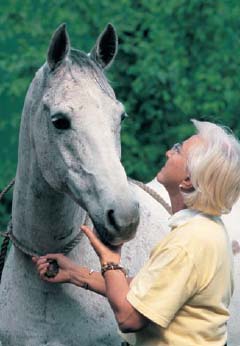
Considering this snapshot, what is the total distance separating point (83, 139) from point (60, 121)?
4.0 inches

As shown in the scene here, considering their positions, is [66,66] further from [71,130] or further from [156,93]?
[156,93]

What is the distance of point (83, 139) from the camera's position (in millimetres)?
3365

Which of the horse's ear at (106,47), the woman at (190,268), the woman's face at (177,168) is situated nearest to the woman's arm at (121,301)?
the woman at (190,268)

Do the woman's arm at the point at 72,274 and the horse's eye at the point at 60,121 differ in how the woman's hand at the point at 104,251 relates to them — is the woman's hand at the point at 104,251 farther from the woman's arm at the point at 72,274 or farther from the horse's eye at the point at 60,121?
the horse's eye at the point at 60,121

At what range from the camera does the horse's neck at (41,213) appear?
3584 mm

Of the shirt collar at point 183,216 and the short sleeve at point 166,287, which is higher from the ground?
the shirt collar at point 183,216

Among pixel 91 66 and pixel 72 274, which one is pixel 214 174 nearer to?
pixel 72 274

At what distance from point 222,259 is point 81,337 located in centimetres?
82

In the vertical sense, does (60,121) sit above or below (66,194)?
above

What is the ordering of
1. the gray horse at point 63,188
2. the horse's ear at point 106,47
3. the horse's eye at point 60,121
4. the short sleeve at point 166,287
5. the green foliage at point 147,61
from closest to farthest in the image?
the short sleeve at point 166,287 < the gray horse at point 63,188 < the horse's eye at point 60,121 < the horse's ear at point 106,47 < the green foliage at point 147,61

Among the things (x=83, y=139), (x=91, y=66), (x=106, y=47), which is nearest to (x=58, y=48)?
(x=91, y=66)

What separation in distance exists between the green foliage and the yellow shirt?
367cm

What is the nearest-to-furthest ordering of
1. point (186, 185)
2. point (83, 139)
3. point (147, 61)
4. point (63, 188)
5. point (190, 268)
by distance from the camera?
point (190, 268)
point (186, 185)
point (83, 139)
point (63, 188)
point (147, 61)

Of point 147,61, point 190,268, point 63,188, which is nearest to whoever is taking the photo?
point 190,268
